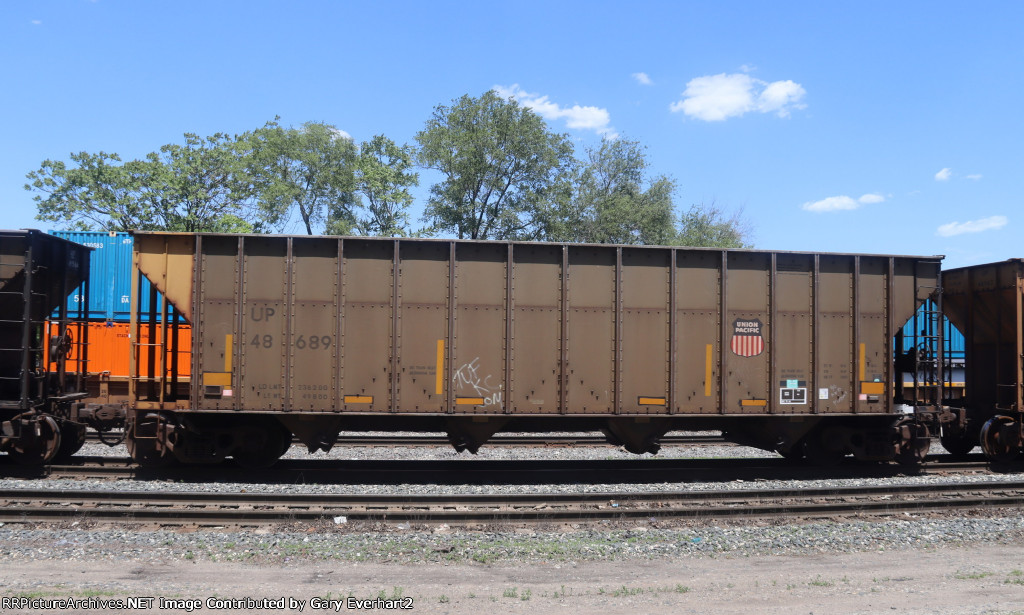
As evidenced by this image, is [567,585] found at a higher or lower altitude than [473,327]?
lower

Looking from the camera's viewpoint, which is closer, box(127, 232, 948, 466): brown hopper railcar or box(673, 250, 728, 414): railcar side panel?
box(127, 232, 948, 466): brown hopper railcar

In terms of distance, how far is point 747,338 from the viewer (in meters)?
10.7

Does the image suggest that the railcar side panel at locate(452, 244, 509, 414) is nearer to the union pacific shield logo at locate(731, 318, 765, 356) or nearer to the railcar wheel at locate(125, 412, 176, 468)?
the union pacific shield logo at locate(731, 318, 765, 356)

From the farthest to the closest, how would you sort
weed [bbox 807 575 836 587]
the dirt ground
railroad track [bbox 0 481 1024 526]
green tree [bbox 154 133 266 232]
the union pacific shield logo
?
green tree [bbox 154 133 266 232]
the union pacific shield logo
railroad track [bbox 0 481 1024 526]
weed [bbox 807 575 836 587]
the dirt ground

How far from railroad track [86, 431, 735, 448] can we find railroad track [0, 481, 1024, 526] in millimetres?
4644

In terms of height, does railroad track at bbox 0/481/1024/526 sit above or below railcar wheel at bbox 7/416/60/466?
below

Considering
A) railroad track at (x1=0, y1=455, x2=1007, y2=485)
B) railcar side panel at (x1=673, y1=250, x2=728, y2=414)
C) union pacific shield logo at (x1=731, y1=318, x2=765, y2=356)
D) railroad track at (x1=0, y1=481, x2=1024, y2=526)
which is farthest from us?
union pacific shield logo at (x1=731, y1=318, x2=765, y2=356)

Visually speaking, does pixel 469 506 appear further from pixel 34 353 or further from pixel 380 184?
pixel 380 184

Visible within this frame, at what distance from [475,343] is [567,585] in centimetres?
465

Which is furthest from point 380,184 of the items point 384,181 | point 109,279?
point 109,279

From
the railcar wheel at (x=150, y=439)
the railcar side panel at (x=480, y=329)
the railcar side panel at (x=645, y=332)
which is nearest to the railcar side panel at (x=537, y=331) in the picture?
the railcar side panel at (x=480, y=329)

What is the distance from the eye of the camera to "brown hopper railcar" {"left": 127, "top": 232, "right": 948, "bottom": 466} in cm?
1003

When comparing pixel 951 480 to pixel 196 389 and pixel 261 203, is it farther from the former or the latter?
pixel 261 203

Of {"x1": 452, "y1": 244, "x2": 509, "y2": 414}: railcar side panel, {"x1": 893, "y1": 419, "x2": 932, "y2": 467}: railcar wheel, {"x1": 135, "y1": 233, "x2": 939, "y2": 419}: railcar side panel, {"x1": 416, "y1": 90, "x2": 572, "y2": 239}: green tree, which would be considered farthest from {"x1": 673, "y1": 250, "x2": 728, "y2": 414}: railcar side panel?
{"x1": 416, "y1": 90, "x2": 572, "y2": 239}: green tree
